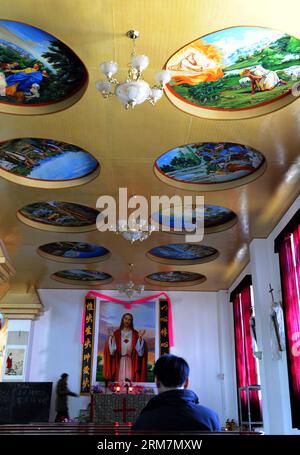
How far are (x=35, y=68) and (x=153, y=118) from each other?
1712 millimetres

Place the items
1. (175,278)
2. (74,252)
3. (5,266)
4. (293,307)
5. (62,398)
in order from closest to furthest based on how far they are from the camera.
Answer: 1. (293,307)
2. (5,266)
3. (74,252)
4. (62,398)
5. (175,278)

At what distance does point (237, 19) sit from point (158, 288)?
1259cm

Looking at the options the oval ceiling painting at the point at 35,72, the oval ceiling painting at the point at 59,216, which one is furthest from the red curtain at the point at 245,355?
the oval ceiling painting at the point at 35,72

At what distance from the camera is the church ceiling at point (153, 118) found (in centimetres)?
484

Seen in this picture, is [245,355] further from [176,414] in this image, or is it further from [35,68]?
[176,414]

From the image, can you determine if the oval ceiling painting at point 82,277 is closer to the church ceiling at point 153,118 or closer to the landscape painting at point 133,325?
the landscape painting at point 133,325

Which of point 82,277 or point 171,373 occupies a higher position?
point 82,277

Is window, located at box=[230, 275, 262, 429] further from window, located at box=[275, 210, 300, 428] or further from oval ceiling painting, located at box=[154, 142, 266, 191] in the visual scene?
oval ceiling painting, located at box=[154, 142, 266, 191]

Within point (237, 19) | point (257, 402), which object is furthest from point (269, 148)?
point (257, 402)

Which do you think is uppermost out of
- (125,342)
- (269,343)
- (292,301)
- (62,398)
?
(125,342)

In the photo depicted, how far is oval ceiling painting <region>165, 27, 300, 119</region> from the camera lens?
5336 mm

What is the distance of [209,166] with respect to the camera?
27.5 feet

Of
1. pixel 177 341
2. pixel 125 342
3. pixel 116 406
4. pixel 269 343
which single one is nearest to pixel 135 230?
pixel 269 343

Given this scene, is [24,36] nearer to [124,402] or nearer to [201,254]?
[201,254]
